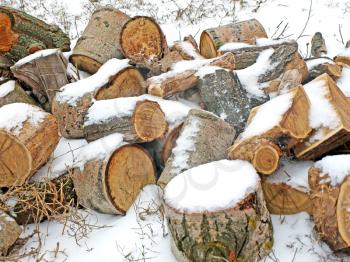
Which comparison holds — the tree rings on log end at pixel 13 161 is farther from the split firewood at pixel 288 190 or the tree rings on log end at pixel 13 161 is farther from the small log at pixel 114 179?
the split firewood at pixel 288 190

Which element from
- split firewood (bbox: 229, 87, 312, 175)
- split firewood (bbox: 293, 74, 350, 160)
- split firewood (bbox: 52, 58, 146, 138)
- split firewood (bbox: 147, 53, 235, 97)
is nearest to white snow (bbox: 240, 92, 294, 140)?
split firewood (bbox: 229, 87, 312, 175)

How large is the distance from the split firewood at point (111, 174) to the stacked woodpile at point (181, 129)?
1 cm

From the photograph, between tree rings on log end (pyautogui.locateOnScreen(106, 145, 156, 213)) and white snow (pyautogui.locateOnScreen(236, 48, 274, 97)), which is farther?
white snow (pyautogui.locateOnScreen(236, 48, 274, 97))

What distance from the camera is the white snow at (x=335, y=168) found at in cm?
272

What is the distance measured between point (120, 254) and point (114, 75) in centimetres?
168

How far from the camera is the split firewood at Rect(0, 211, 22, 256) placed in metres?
3.12

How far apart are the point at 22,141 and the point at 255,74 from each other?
2042 mm

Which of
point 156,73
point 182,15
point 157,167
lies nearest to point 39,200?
point 157,167

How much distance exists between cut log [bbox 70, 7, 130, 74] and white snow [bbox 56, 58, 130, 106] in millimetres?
393

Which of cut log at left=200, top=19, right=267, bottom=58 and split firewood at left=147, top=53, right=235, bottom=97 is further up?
cut log at left=200, top=19, right=267, bottom=58

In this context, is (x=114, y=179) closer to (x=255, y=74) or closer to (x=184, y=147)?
(x=184, y=147)

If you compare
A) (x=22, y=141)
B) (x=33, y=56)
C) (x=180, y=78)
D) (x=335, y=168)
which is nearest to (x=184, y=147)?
(x=180, y=78)

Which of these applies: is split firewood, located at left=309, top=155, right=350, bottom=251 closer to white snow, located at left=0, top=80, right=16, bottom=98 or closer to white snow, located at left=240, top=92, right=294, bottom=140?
white snow, located at left=240, top=92, right=294, bottom=140

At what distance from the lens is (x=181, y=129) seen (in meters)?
3.49
